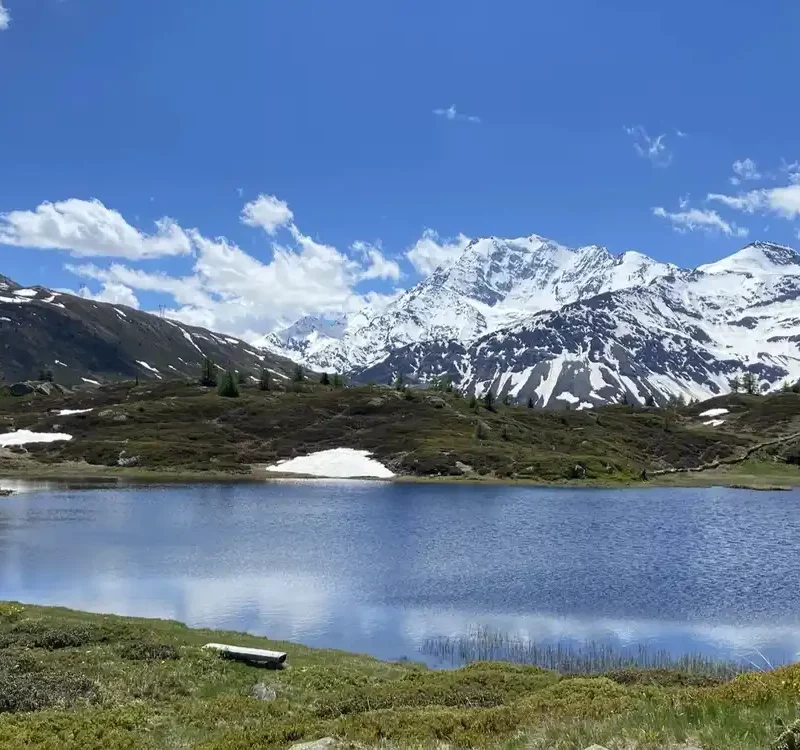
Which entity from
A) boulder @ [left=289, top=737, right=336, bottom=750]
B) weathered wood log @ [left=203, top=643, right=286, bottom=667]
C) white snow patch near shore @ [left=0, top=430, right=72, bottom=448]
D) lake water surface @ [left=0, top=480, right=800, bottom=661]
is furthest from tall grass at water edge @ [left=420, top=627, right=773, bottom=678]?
white snow patch near shore @ [left=0, top=430, right=72, bottom=448]

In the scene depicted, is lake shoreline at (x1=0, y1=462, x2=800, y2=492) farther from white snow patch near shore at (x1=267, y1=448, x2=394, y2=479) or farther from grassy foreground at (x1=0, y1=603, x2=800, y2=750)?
grassy foreground at (x1=0, y1=603, x2=800, y2=750)

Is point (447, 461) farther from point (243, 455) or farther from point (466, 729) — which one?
point (466, 729)

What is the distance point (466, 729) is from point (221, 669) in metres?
16.0

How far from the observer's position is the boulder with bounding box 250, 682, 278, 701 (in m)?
27.3

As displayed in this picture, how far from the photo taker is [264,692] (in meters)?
27.7

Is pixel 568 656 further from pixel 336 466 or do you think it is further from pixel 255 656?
pixel 336 466

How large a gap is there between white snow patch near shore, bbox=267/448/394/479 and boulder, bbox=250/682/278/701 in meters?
144

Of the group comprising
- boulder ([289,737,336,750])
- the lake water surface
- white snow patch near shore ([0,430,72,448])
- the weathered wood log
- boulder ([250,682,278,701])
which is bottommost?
the lake water surface

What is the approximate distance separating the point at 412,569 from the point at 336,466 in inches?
Answer: 4418

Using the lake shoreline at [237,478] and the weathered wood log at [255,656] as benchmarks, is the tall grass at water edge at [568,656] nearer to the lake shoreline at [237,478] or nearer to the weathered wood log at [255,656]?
the weathered wood log at [255,656]

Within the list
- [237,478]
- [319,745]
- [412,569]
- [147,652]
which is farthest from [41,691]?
[237,478]

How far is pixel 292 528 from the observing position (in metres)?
92.5

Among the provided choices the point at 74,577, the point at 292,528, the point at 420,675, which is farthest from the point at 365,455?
the point at 420,675

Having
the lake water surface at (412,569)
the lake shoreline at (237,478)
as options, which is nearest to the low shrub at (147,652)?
the lake water surface at (412,569)
